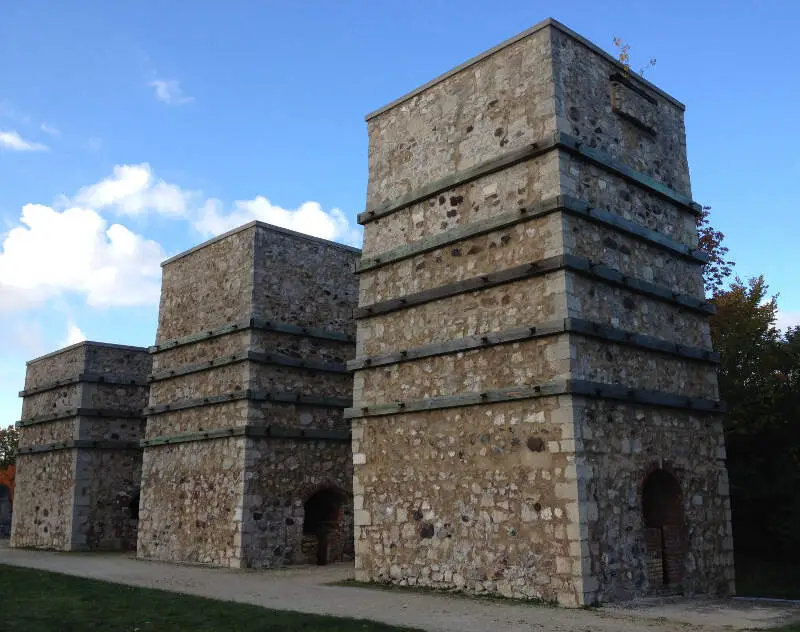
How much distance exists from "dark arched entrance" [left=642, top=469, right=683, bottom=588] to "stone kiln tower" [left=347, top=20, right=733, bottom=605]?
32mm

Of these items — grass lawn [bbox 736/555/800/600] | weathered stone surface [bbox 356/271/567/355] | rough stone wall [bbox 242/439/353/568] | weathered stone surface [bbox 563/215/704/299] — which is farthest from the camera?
rough stone wall [bbox 242/439/353/568]

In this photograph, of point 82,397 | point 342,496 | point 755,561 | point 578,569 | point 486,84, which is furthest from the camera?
point 82,397

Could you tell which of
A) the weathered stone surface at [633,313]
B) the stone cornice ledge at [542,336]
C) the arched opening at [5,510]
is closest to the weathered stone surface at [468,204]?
the weathered stone surface at [633,313]

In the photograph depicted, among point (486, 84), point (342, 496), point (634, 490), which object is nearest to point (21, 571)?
point (342, 496)

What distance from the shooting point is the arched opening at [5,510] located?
110 feet

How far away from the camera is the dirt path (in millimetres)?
8477

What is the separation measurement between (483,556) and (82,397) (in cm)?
1620

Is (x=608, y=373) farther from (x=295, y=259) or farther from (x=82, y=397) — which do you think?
(x=82, y=397)

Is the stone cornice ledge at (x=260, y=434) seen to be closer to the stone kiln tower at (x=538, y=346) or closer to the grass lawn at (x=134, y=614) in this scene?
the stone kiln tower at (x=538, y=346)

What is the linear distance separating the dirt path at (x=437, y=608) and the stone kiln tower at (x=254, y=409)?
2273mm

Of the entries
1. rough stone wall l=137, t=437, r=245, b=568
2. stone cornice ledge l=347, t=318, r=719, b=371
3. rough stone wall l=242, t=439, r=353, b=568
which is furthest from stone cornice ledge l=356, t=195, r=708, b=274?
rough stone wall l=137, t=437, r=245, b=568

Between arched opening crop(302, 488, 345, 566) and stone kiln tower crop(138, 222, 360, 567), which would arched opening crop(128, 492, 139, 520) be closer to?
stone kiln tower crop(138, 222, 360, 567)

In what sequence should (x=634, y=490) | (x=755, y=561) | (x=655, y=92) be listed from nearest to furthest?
(x=634, y=490), (x=655, y=92), (x=755, y=561)

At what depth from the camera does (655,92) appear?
1380 centimetres
